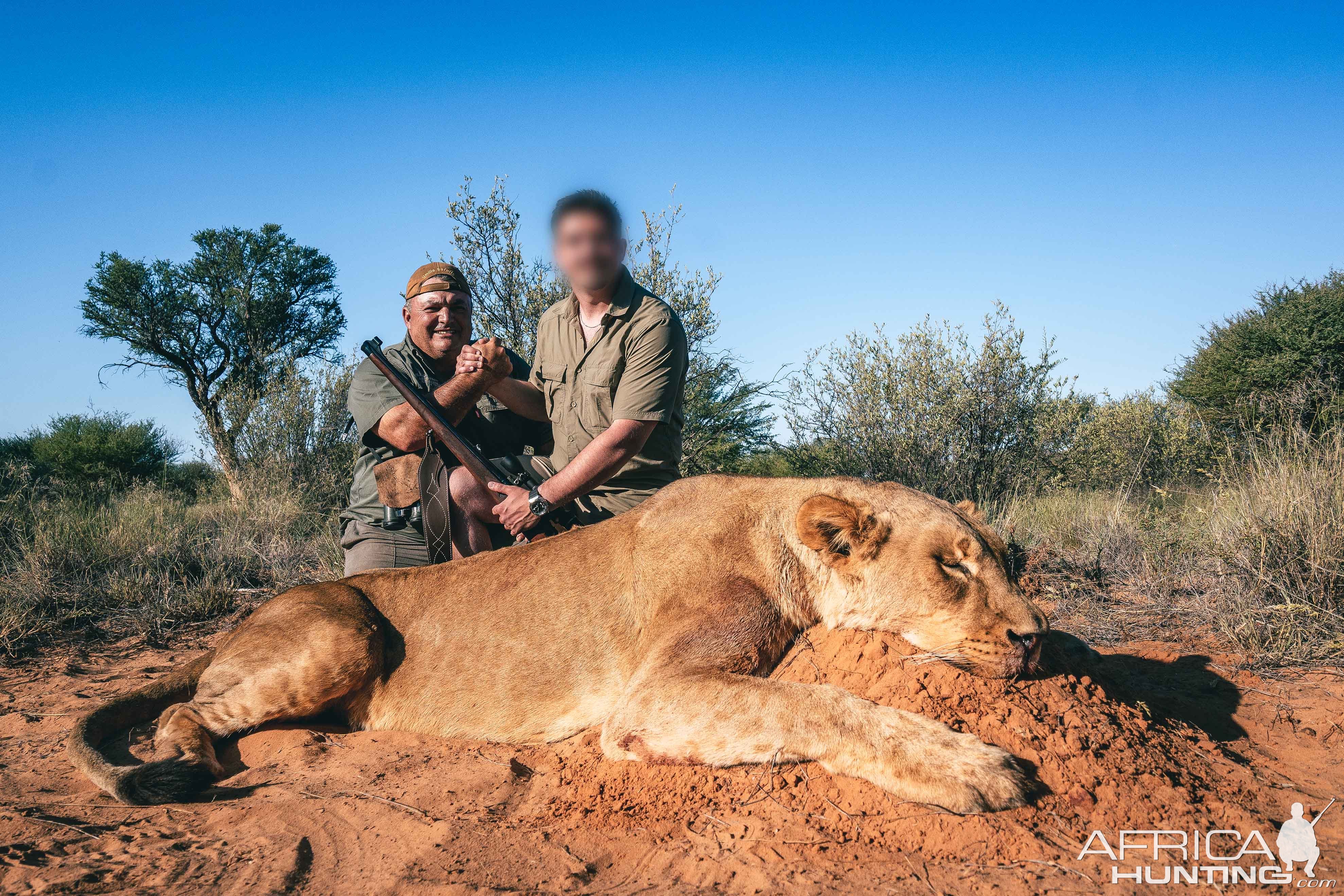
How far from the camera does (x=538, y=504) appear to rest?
494 cm

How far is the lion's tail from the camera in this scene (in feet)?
10.6

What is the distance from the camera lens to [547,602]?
3.86 m

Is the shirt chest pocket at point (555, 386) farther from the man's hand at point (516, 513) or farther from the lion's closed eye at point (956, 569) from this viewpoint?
the lion's closed eye at point (956, 569)

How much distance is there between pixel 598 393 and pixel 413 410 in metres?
1.34

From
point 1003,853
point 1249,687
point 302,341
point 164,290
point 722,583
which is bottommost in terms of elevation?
point 1249,687

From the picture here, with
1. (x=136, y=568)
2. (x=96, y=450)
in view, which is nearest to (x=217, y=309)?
(x=96, y=450)

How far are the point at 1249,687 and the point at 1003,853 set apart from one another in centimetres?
269

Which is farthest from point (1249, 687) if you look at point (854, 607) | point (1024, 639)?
point (854, 607)

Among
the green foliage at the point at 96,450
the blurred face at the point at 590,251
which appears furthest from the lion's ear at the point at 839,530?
the green foliage at the point at 96,450

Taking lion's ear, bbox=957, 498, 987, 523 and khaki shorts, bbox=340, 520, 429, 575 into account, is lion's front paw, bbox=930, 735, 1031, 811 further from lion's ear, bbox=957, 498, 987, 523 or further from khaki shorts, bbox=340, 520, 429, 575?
khaki shorts, bbox=340, 520, 429, 575

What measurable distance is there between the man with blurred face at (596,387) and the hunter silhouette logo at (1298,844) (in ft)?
11.3

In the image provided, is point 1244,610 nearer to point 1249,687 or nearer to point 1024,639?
point 1249,687

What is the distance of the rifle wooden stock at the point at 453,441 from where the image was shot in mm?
5371

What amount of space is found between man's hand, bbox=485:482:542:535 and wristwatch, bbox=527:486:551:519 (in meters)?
0.02
